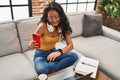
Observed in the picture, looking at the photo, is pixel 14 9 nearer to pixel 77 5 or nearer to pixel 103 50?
pixel 77 5

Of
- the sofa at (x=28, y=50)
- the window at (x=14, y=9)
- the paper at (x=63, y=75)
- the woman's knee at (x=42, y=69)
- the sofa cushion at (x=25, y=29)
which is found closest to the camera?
the paper at (x=63, y=75)

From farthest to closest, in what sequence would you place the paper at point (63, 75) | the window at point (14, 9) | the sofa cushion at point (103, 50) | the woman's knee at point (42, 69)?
1. the window at point (14, 9)
2. the sofa cushion at point (103, 50)
3. the woman's knee at point (42, 69)
4. the paper at point (63, 75)

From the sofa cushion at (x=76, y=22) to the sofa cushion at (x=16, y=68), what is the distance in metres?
1.03

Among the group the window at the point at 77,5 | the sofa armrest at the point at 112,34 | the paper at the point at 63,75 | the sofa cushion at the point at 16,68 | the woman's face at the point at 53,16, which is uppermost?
the window at the point at 77,5

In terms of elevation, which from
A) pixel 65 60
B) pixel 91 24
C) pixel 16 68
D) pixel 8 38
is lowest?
pixel 16 68

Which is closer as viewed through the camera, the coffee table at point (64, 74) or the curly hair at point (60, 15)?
the coffee table at point (64, 74)

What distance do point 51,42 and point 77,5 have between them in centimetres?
185

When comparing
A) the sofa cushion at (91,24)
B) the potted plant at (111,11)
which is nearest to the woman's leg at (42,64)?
the sofa cushion at (91,24)

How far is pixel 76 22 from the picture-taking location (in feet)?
8.04

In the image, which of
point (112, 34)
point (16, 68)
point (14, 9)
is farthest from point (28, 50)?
point (112, 34)

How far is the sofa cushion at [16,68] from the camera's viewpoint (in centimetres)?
147

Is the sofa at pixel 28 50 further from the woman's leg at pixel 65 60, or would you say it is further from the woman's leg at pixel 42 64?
the woman's leg at pixel 65 60

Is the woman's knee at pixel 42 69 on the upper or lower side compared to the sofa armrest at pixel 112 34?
lower

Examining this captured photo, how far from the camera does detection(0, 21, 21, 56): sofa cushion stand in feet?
5.84
